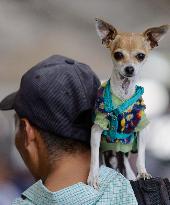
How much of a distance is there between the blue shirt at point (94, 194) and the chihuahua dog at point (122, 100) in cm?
2

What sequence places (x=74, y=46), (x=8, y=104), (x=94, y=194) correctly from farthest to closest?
A: (x=74, y=46)
(x=8, y=104)
(x=94, y=194)

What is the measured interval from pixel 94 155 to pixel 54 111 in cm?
12

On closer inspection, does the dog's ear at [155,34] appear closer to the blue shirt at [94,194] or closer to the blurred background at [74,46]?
the blue shirt at [94,194]

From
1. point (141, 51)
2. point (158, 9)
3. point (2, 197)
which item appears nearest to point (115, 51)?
point (141, 51)

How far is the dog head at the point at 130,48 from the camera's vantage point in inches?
39.0

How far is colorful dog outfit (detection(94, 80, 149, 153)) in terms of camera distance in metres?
0.99

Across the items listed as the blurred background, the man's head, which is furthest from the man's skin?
the blurred background

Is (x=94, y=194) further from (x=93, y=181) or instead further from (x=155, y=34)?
(x=155, y=34)

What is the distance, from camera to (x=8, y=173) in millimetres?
1695

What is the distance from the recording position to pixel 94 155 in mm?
1001

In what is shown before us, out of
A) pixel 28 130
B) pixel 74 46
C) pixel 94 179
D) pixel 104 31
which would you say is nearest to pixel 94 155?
pixel 94 179

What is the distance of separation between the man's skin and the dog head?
201 millimetres

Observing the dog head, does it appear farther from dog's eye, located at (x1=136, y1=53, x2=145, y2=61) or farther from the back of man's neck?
the back of man's neck

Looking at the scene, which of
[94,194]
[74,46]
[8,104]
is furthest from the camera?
[74,46]
